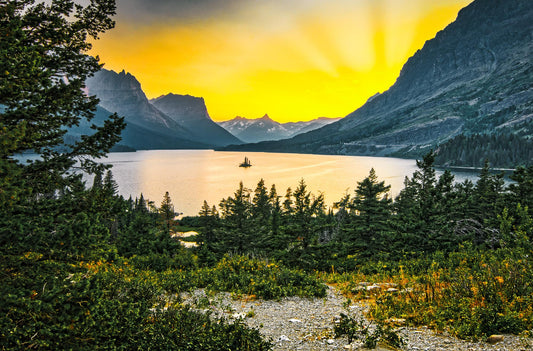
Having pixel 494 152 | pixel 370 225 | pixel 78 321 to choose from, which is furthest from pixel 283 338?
pixel 494 152

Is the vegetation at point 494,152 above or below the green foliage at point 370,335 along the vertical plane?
above

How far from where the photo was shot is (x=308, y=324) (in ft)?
30.2

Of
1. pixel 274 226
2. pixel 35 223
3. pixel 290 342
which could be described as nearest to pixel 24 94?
pixel 35 223

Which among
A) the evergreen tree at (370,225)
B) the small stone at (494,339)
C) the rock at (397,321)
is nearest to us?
the small stone at (494,339)

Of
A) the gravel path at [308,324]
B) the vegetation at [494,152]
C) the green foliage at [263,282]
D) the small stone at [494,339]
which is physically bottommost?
the green foliage at [263,282]

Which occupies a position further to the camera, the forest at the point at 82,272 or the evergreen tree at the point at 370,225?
the evergreen tree at the point at 370,225

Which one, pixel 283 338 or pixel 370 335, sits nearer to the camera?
pixel 370 335

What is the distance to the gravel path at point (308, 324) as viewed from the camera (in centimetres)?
708

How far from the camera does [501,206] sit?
2345 centimetres

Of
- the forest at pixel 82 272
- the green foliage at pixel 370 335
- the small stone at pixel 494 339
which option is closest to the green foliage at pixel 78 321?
the forest at pixel 82 272

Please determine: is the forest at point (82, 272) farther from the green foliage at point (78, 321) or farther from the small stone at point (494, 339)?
the small stone at point (494, 339)

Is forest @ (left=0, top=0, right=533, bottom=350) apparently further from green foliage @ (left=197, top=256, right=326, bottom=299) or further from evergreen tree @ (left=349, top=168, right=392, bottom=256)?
evergreen tree @ (left=349, top=168, right=392, bottom=256)

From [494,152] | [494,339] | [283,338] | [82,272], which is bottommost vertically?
[283,338]

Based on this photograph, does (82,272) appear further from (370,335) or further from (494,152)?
(494,152)
